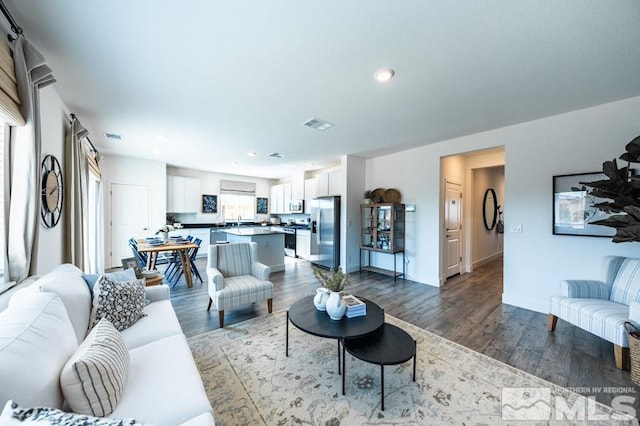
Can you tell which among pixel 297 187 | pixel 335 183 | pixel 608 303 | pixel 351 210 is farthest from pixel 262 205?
pixel 608 303

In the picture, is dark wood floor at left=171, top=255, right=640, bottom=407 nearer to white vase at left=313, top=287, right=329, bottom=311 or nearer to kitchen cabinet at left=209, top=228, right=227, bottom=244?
white vase at left=313, top=287, right=329, bottom=311

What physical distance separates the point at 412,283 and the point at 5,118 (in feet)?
17.2

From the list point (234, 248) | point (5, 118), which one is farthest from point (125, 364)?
point (234, 248)

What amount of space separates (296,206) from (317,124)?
4.25 meters

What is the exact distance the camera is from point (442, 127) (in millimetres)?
3529

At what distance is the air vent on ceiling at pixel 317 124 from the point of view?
330 cm

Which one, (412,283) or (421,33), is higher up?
(421,33)

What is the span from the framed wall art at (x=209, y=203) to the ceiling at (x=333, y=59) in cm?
400

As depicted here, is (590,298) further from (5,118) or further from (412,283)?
(5,118)

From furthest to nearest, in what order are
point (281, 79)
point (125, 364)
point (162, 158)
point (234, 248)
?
point (162, 158) < point (234, 248) < point (281, 79) < point (125, 364)

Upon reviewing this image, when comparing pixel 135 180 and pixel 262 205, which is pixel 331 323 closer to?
pixel 135 180

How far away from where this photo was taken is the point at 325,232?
18.8ft

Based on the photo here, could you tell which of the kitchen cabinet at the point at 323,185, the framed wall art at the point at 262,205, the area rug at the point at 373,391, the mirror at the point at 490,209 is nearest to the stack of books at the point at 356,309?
the area rug at the point at 373,391

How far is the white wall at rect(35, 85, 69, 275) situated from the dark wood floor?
1.41m
